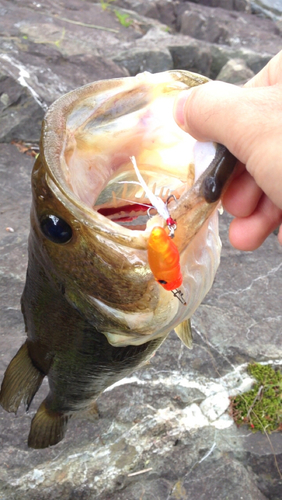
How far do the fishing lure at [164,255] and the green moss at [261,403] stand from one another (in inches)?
79.0

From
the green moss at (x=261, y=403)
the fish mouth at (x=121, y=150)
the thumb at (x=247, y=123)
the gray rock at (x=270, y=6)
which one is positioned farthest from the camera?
the gray rock at (x=270, y=6)

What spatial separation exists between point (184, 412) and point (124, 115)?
2.06 meters

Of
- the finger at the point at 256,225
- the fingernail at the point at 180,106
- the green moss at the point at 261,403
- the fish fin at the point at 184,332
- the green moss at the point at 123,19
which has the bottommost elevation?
the green moss at the point at 261,403

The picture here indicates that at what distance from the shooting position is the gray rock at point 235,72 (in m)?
7.57

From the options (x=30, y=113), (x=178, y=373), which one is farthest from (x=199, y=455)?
(x=30, y=113)

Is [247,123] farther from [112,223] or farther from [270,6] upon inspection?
[270,6]

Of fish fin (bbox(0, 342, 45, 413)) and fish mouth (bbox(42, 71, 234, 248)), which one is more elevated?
fish mouth (bbox(42, 71, 234, 248))

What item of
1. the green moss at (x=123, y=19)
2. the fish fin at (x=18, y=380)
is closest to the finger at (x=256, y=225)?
the fish fin at (x=18, y=380)

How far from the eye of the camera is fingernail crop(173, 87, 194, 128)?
1510mm

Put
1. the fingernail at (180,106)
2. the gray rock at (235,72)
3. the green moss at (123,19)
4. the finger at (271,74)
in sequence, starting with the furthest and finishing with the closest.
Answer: the green moss at (123,19)
the gray rock at (235,72)
the finger at (271,74)
the fingernail at (180,106)

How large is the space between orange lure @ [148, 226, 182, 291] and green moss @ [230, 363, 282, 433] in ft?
6.65

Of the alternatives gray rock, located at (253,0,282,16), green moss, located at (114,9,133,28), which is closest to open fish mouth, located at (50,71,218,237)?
green moss, located at (114,9,133,28)

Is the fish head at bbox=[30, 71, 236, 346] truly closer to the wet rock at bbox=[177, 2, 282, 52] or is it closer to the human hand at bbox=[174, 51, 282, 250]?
the human hand at bbox=[174, 51, 282, 250]

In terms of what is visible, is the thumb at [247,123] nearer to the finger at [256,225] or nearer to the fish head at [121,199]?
the fish head at [121,199]
